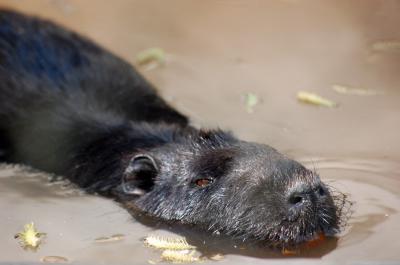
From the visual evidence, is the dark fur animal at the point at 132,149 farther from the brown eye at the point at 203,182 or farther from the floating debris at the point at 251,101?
the floating debris at the point at 251,101

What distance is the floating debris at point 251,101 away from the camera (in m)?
8.25

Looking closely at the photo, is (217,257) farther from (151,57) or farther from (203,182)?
(151,57)

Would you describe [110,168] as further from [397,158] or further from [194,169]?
[397,158]

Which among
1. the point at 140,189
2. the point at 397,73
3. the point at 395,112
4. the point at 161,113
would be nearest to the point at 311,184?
the point at 140,189

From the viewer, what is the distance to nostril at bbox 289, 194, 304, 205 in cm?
538

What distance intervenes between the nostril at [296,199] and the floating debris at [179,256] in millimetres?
628

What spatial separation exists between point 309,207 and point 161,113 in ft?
7.48

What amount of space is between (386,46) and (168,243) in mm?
4512

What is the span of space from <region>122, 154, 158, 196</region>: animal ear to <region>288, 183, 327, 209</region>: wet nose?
46.6 inches

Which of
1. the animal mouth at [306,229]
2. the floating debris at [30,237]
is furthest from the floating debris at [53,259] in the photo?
the animal mouth at [306,229]

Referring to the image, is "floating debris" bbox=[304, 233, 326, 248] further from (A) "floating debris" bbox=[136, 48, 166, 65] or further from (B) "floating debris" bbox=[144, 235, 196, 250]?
(A) "floating debris" bbox=[136, 48, 166, 65]

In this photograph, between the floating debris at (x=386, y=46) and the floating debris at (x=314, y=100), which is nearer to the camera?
the floating debris at (x=314, y=100)

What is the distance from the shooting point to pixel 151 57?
30.7 feet

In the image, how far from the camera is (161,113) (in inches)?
292
